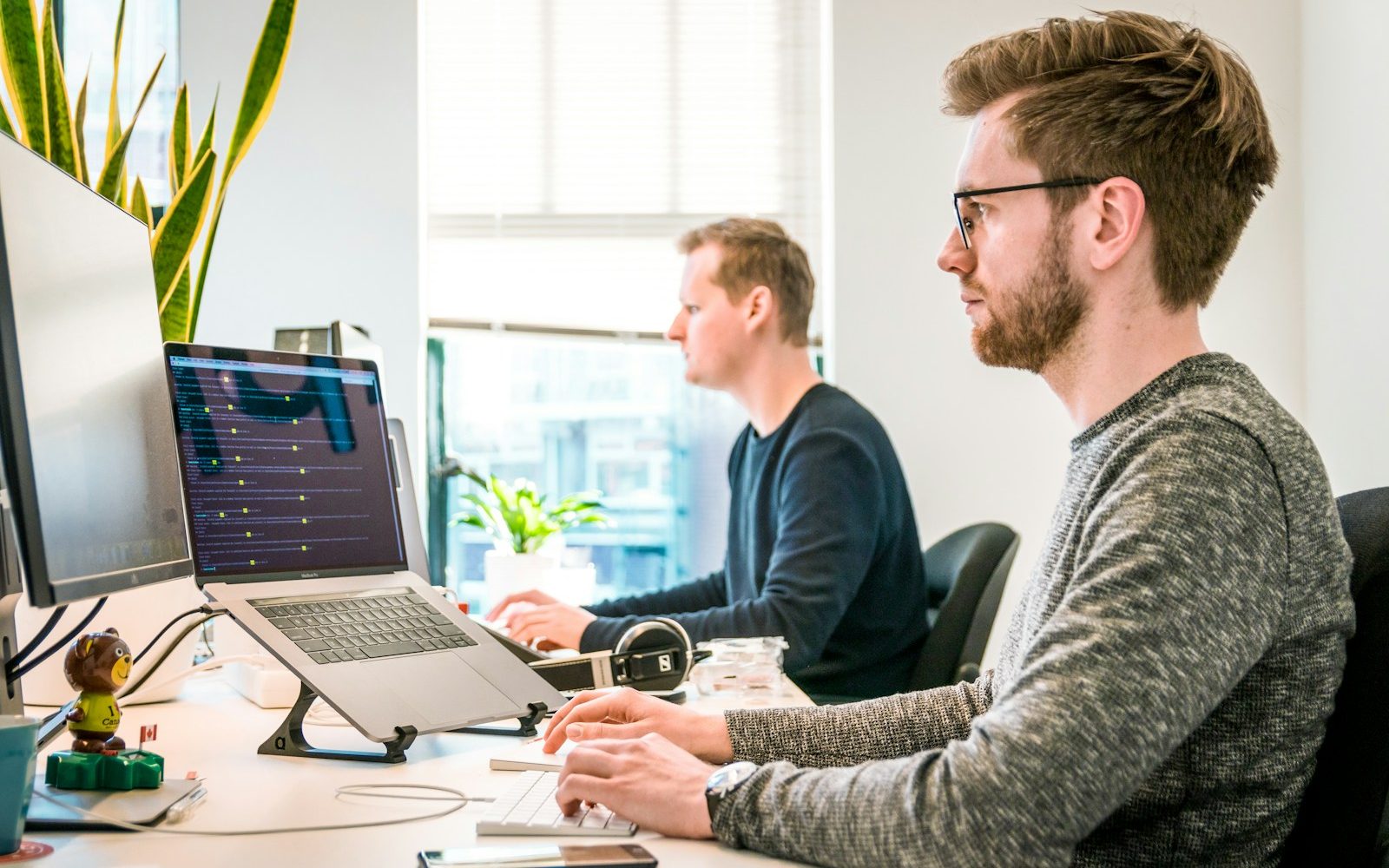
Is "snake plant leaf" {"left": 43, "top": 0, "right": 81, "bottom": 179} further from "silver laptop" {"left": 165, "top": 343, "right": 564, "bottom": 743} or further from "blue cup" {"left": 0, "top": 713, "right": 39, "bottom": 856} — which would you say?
"blue cup" {"left": 0, "top": 713, "right": 39, "bottom": 856}

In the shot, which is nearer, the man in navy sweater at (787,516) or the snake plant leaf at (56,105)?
the snake plant leaf at (56,105)

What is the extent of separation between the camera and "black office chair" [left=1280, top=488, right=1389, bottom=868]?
91 cm

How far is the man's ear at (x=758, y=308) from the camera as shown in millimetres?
2520

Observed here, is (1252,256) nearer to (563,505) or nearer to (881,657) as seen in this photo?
(881,657)

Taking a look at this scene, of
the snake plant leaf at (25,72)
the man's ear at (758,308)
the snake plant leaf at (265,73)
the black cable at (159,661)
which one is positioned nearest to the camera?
the black cable at (159,661)

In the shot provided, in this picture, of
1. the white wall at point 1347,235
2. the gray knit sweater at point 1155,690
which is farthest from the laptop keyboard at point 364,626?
the white wall at point 1347,235

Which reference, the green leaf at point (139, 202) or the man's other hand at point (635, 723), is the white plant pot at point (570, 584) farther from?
the man's other hand at point (635, 723)

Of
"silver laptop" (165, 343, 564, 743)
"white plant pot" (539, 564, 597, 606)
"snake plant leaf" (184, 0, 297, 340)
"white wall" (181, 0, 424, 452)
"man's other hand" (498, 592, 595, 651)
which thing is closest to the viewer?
"silver laptop" (165, 343, 564, 743)

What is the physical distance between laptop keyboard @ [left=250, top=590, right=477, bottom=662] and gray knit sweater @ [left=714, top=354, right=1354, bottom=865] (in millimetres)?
502

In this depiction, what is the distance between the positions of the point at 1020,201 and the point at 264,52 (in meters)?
1.27

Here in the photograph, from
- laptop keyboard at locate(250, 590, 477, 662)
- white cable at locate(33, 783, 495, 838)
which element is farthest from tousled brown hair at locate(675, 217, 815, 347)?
white cable at locate(33, 783, 495, 838)

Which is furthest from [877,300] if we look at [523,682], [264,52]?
[523,682]

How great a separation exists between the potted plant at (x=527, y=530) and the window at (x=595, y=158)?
0.16 m

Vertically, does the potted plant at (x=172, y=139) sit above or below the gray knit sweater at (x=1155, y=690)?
above
